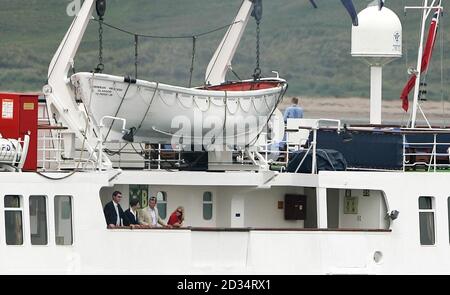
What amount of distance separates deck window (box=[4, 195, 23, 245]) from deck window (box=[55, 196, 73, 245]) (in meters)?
0.66

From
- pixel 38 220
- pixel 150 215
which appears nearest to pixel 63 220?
pixel 38 220

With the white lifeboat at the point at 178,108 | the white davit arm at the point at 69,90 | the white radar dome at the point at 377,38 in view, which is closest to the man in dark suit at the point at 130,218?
the white davit arm at the point at 69,90

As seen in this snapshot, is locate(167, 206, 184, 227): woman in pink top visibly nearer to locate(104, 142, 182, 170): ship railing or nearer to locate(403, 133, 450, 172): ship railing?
locate(104, 142, 182, 170): ship railing

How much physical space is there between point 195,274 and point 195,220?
1810 millimetres

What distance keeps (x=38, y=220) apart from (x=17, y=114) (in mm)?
1904

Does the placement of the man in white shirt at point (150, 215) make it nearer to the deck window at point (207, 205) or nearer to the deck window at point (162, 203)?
the deck window at point (162, 203)

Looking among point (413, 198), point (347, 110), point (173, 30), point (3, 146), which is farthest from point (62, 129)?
point (347, 110)

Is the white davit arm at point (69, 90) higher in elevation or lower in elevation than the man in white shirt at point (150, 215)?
higher

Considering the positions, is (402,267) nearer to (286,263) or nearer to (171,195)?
(286,263)

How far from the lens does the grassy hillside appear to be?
4959 cm

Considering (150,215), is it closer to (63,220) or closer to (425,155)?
(63,220)

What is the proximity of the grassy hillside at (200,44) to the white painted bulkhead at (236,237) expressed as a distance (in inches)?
420

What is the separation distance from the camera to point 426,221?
29703 millimetres

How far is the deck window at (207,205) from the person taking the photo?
29875 millimetres
